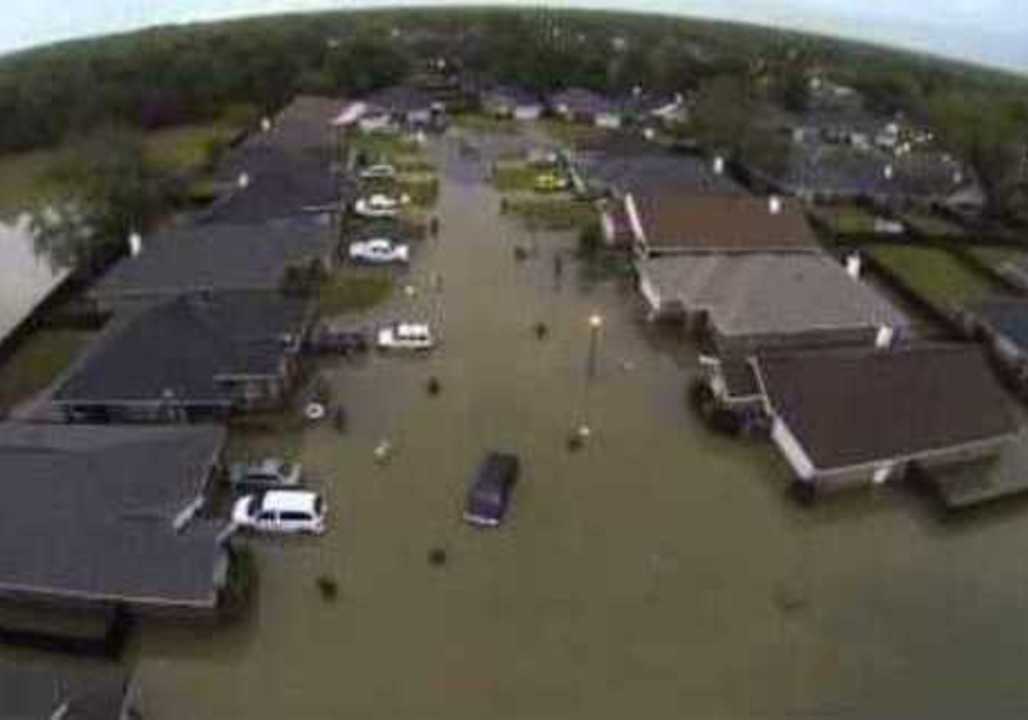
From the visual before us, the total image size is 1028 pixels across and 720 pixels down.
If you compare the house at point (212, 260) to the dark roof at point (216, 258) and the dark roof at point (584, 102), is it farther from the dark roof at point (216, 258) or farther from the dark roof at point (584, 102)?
the dark roof at point (584, 102)

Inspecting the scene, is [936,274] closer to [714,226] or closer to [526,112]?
[714,226]

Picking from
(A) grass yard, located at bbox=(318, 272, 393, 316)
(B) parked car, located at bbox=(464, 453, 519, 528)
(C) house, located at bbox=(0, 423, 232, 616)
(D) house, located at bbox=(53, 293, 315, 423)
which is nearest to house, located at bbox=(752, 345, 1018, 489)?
(B) parked car, located at bbox=(464, 453, 519, 528)

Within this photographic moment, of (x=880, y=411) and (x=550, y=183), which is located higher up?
(x=880, y=411)

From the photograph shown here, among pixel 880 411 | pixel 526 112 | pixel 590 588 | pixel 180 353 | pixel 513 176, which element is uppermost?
pixel 880 411

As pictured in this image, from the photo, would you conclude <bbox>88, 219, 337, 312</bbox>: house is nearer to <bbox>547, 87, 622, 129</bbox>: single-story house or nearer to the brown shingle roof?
the brown shingle roof

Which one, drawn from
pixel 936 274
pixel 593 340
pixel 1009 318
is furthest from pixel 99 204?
pixel 1009 318

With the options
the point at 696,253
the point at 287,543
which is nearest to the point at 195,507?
the point at 287,543
